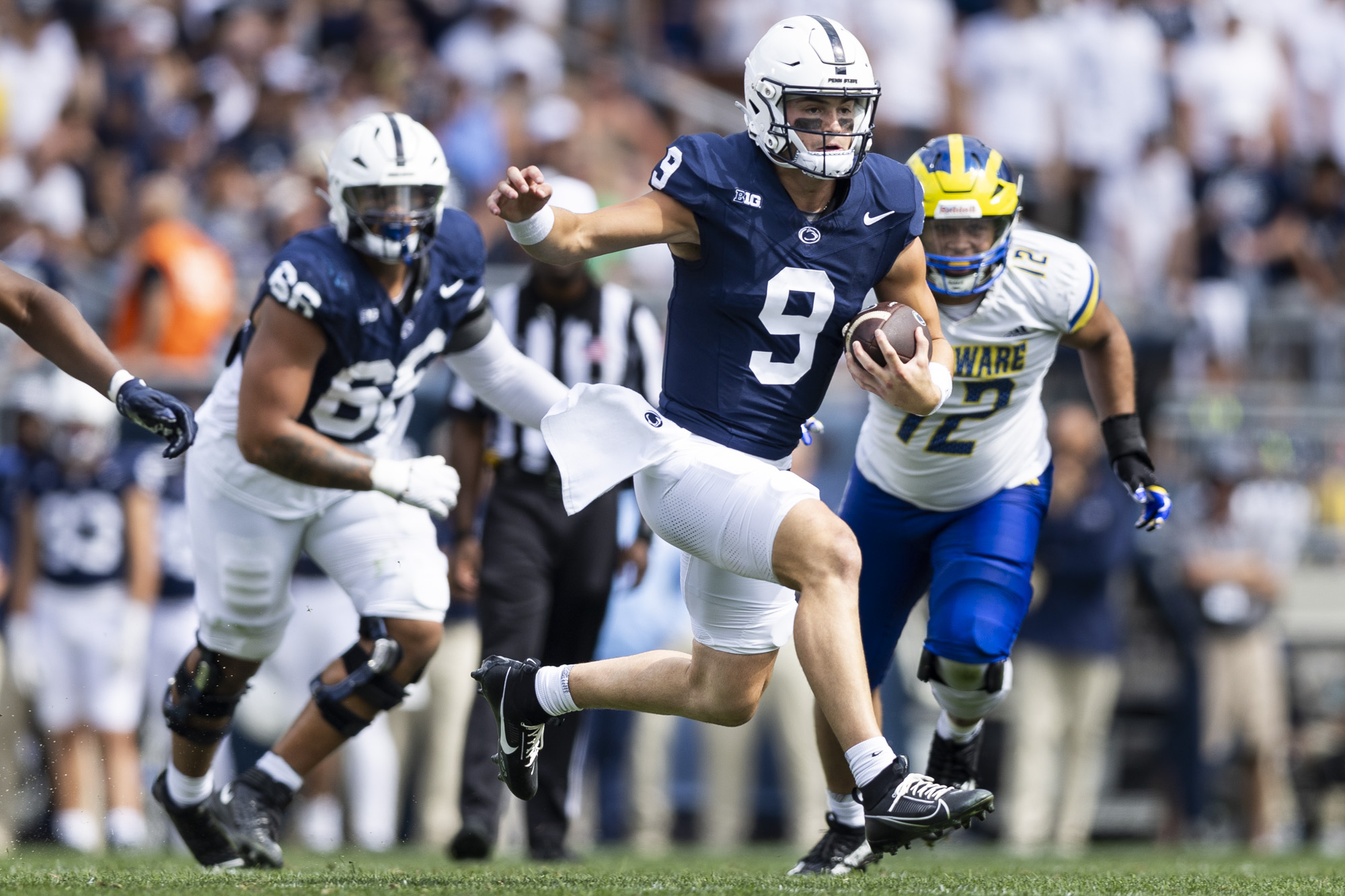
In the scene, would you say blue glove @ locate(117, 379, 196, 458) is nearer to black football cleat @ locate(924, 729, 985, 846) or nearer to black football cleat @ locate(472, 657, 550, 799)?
black football cleat @ locate(472, 657, 550, 799)

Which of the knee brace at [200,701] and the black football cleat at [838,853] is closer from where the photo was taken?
the black football cleat at [838,853]

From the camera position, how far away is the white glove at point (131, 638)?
816cm

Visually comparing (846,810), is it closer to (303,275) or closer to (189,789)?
(189,789)

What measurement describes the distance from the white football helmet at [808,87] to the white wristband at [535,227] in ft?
2.03

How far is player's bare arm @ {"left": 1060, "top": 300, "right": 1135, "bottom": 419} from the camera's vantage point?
219 inches

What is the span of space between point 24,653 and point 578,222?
5126mm

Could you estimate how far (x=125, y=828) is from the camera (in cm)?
769

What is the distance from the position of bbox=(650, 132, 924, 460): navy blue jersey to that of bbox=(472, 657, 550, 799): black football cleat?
91cm

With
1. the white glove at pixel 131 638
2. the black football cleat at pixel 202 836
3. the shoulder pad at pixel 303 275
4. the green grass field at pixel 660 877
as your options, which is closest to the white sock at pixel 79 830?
the white glove at pixel 131 638

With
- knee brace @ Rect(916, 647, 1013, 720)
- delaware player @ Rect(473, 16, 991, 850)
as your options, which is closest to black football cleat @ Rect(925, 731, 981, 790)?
knee brace @ Rect(916, 647, 1013, 720)

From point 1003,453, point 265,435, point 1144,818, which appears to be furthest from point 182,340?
point 1144,818

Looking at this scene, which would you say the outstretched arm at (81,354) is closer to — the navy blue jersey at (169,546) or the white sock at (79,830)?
the white sock at (79,830)

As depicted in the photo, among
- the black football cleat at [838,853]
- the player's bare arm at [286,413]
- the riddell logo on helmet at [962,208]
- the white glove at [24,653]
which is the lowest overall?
the white glove at [24,653]

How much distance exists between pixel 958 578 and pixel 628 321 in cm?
186
